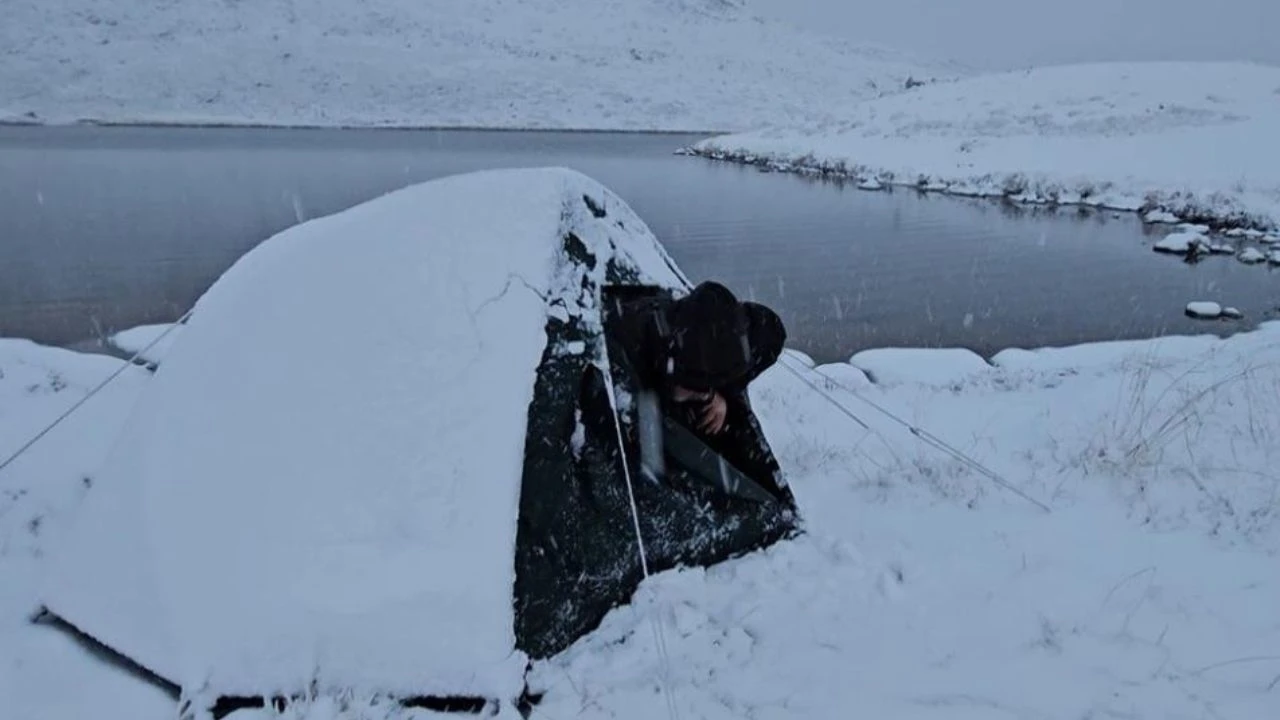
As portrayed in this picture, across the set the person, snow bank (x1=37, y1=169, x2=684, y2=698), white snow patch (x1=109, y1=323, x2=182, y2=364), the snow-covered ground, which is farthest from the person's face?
white snow patch (x1=109, y1=323, x2=182, y2=364)

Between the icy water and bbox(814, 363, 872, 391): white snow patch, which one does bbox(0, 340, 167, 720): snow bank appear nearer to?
the icy water

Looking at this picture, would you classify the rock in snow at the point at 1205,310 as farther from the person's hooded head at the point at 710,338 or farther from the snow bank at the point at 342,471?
the snow bank at the point at 342,471

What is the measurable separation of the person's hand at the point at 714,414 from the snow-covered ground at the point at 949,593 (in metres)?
0.70

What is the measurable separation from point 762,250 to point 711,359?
13.9 m

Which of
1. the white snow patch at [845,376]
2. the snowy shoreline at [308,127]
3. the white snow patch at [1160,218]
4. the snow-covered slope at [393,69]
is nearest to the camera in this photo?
the white snow patch at [845,376]

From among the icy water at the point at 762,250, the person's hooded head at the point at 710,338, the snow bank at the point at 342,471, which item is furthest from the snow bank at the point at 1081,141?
the snow bank at the point at 342,471

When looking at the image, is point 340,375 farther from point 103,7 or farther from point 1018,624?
point 103,7

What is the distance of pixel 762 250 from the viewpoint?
54.1 feet

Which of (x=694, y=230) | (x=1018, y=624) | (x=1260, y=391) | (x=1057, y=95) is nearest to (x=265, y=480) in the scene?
(x=1018, y=624)

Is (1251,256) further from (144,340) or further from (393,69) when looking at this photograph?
(393,69)

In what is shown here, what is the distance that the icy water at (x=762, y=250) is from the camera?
36.0 feet

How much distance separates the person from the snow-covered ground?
60 cm

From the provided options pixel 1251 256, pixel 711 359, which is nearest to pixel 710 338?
pixel 711 359

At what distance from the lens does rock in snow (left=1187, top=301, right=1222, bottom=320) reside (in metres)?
11.3
